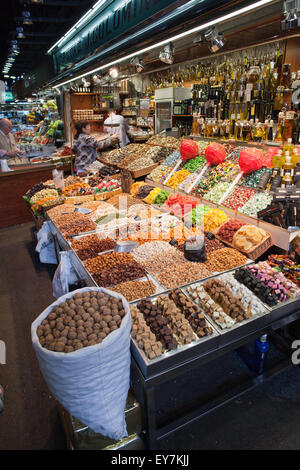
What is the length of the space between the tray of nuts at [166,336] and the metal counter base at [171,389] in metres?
0.04

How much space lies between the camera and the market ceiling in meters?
6.45

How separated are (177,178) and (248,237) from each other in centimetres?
183

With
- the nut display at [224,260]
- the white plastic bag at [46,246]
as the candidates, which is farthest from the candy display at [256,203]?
the white plastic bag at [46,246]

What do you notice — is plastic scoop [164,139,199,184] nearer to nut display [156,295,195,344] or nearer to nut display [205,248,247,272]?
nut display [205,248,247,272]

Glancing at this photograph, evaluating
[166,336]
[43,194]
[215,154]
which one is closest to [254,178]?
[215,154]

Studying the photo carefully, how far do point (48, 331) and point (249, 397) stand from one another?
163cm

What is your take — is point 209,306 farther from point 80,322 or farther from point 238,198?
point 238,198

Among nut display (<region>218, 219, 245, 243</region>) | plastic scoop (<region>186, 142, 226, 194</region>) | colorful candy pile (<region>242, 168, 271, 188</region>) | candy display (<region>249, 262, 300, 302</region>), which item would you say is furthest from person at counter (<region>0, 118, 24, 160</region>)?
candy display (<region>249, 262, 300, 302</region>)

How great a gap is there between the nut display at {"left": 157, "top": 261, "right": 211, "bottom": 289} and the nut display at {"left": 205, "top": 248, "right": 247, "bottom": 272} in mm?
86

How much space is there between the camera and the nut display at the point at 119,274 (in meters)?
2.26

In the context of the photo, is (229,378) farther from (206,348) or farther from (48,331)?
(48,331)

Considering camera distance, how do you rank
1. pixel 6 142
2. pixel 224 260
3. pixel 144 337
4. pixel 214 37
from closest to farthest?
pixel 144 337
pixel 224 260
pixel 214 37
pixel 6 142

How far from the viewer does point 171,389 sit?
7.63ft

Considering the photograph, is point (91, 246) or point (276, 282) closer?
point (276, 282)
